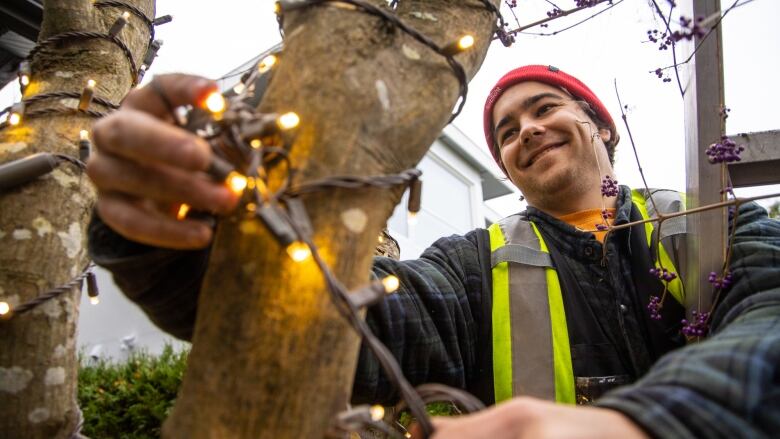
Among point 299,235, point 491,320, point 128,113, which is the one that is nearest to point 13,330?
point 128,113

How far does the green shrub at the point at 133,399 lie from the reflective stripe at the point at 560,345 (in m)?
5.36

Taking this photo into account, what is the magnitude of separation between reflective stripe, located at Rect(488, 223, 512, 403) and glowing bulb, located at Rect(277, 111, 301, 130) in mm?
1377

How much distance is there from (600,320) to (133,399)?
622 cm

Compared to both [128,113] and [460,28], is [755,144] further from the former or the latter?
[128,113]

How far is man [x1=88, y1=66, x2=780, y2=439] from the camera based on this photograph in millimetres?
830

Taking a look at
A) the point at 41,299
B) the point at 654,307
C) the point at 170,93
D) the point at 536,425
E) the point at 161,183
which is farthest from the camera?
the point at 654,307

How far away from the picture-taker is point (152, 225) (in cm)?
91

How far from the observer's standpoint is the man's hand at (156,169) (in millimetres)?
805

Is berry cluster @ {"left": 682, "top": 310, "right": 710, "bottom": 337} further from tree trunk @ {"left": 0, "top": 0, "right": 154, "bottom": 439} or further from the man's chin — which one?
tree trunk @ {"left": 0, "top": 0, "right": 154, "bottom": 439}

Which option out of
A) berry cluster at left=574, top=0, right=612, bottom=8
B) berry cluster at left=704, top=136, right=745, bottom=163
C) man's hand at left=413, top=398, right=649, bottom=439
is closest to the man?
man's hand at left=413, top=398, right=649, bottom=439

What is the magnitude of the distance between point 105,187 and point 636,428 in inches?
34.8

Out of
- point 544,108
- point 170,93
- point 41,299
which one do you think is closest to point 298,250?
point 170,93

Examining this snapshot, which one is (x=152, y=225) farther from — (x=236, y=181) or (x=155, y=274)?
(x=155, y=274)

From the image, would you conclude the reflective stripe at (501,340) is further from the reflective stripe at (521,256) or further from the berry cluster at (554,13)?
the berry cluster at (554,13)
